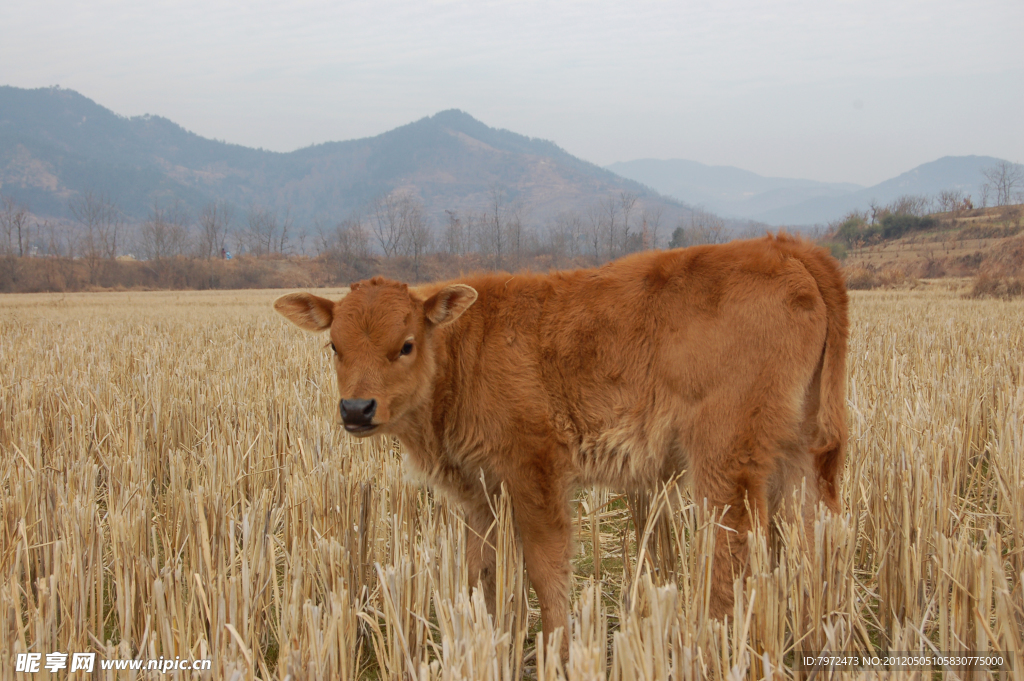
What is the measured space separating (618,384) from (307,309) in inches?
76.8

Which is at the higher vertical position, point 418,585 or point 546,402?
point 546,402

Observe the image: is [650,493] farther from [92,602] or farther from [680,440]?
[92,602]

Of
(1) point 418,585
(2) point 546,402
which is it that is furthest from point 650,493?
(1) point 418,585

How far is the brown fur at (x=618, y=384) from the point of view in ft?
Result: 10.6

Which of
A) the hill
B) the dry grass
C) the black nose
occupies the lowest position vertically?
the dry grass

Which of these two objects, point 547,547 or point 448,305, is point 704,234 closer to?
point 448,305

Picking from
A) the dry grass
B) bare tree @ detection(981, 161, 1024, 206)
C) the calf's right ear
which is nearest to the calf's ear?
the calf's right ear

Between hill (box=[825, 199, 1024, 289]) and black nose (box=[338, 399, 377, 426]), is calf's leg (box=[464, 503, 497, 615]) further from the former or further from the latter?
hill (box=[825, 199, 1024, 289])

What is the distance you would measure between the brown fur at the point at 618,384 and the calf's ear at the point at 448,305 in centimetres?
1

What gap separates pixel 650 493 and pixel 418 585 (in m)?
1.47

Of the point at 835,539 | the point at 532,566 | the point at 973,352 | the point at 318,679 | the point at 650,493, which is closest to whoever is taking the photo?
the point at 318,679

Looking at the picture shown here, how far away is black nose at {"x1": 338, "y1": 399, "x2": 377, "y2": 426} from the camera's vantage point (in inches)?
129

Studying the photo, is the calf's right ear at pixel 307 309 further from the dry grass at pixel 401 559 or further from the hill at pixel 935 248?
the hill at pixel 935 248

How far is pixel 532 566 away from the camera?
11.0 ft
